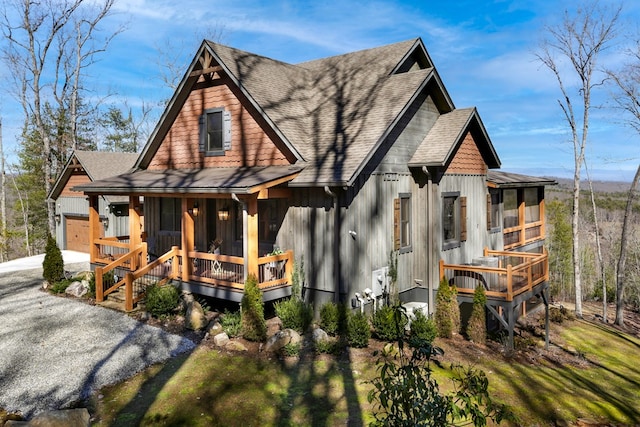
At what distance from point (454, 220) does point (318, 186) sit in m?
5.76

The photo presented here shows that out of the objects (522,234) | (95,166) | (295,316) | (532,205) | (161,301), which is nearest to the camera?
(295,316)

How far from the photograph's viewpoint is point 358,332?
35.8ft

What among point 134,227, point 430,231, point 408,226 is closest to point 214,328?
point 134,227

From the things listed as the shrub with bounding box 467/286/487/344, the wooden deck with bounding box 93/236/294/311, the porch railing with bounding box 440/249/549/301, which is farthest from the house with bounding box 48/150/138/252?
the shrub with bounding box 467/286/487/344

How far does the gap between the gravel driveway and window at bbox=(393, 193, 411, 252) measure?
641 cm

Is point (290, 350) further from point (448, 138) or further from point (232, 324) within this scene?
point (448, 138)

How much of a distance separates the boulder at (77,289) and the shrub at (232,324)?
19.4ft

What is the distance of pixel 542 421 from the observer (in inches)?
347

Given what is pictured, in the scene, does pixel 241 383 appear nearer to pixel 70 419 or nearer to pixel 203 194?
pixel 70 419

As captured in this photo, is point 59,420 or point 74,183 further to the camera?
point 74,183

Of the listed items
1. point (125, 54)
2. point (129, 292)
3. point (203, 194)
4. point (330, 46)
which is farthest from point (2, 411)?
point (330, 46)

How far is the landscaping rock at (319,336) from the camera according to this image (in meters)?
10.7

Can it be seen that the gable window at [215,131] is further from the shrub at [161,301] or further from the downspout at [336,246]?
the shrub at [161,301]

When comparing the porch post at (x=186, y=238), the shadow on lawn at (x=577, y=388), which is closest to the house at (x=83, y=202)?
the porch post at (x=186, y=238)
